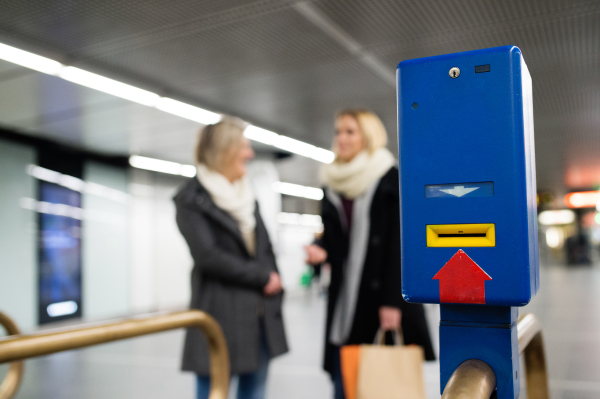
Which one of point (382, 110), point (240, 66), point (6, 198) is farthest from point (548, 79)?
point (6, 198)

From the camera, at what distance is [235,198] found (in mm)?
2191

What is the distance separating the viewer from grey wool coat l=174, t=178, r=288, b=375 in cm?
212

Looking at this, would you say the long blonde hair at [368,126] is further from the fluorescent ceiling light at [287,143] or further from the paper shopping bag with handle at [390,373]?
the fluorescent ceiling light at [287,143]

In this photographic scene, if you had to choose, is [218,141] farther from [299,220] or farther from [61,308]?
[299,220]

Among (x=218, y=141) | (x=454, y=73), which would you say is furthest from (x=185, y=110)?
(x=454, y=73)

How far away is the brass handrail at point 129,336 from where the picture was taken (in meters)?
1.37

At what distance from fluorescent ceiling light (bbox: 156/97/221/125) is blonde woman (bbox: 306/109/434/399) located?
166 inches

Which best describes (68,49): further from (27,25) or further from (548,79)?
(548,79)

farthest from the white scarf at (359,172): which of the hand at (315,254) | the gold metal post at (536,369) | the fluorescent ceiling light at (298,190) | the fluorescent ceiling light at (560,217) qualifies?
the fluorescent ceiling light at (560,217)

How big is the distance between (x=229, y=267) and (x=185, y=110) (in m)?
4.85

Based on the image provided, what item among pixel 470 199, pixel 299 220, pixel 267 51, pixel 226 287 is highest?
pixel 267 51

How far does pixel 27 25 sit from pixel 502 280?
4431 mm

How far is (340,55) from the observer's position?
489 centimetres

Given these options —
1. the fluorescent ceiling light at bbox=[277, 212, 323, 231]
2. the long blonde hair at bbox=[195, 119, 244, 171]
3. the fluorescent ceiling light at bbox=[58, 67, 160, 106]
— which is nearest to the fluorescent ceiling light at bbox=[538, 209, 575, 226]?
the fluorescent ceiling light at bbox=[277, 212, 323, 231]
